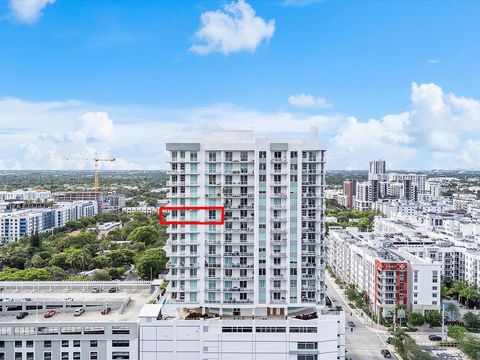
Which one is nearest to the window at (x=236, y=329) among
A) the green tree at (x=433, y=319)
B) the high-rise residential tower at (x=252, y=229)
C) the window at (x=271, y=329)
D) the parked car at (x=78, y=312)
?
the window at (x=271, y=329)

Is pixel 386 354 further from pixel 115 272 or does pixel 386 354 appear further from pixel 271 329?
pixel 115 272

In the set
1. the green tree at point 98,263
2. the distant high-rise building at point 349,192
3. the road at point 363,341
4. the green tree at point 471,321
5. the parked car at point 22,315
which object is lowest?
the road at point 363,341

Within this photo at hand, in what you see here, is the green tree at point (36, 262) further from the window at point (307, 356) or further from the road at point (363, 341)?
the window at point (307, 356)

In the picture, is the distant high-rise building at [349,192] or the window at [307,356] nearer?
the window at [307,356]

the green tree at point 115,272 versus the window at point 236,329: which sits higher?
the window at point 236,329

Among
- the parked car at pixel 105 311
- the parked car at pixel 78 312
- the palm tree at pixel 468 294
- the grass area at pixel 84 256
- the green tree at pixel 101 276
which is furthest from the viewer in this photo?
the grass area at pixel 84 256

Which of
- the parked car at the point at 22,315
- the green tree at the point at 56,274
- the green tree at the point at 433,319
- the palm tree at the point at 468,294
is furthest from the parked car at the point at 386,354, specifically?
the green tree at the point at 56,274

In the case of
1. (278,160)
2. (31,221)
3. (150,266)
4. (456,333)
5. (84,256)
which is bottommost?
(456,333)

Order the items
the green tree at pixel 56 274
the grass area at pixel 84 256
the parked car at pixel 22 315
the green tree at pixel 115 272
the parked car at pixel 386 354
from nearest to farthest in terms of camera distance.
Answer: the parked car at pixel 22 315 → the parked car at pixel 386 354 → the green tree at pixel 56 274 → the grass area at pixel 84 256 → the green tree at pixel 115 272

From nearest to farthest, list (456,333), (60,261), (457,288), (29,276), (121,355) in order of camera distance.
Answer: (121,355) < (456,333) < (29,276) < (457,288) < (60,261)

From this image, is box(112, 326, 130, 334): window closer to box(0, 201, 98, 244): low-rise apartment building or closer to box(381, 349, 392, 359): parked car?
box(381, 349, 392, 359): parked car

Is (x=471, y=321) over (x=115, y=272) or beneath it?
beneath

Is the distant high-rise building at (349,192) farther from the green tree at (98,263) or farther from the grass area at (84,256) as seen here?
the green tree at (98,263)

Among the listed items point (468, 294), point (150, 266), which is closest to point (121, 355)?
point (150, 266)
